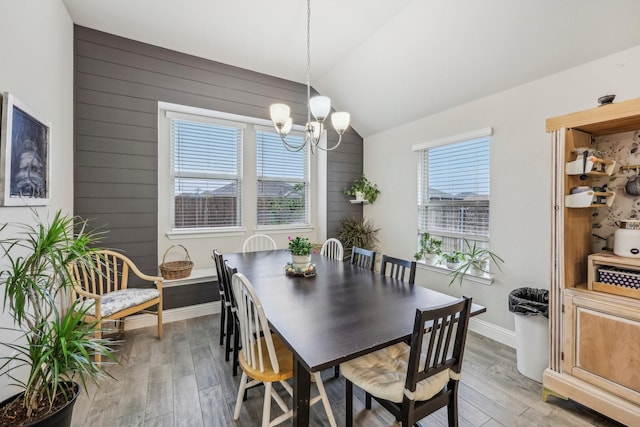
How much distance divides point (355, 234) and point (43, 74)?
377 cm

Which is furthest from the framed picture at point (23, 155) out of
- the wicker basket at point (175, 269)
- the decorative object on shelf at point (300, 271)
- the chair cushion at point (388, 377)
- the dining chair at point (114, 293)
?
the chair cushion at point (388, 377)

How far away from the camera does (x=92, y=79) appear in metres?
2.97

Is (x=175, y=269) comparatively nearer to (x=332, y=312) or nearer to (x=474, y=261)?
(x=332, y=312)

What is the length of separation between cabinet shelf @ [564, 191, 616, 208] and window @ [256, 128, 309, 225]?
10.7 feet

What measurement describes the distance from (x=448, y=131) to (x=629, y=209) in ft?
5.79

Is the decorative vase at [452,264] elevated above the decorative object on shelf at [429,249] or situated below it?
below

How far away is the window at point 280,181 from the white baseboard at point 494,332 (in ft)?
8.72

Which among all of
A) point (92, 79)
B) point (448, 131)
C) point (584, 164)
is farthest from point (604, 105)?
point (92, 79)

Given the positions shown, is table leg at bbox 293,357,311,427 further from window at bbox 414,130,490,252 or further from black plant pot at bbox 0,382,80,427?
window at bbox 414,130,490,252

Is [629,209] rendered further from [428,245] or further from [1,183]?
[1,183]

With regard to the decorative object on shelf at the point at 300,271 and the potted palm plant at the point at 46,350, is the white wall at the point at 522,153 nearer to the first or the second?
the decorative object on shelf at the point at 300,271

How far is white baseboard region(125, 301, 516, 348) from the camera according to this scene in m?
2.85

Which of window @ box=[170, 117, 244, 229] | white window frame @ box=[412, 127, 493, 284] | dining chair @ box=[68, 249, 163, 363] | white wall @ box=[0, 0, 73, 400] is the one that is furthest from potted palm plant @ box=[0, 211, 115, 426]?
white window frame @ box=[412, 127, 493, 284]

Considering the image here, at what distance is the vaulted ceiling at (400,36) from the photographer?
7.18 feet
